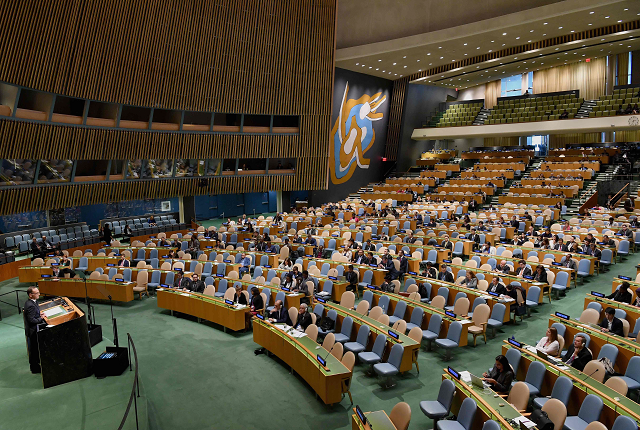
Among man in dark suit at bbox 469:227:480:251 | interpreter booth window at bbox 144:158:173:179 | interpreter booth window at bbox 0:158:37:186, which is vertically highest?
interpreter booth window at bbox 144:158:173:179

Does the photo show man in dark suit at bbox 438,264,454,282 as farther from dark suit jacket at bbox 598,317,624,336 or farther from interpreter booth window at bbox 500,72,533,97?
interpreter booth window at bbox 500,72,533,97

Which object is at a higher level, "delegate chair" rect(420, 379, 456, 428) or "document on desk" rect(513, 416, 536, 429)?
"document on desk" rect(513, 416, 536, 429)

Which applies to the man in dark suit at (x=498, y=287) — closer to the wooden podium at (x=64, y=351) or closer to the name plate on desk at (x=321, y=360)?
the name plate on desk at (x=321, y=360)

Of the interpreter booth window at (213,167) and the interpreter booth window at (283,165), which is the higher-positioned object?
the interpreter booth window at (283,165)

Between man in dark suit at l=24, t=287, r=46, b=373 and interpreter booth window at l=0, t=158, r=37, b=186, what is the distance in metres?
7.42

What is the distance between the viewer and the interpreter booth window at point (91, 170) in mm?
15935

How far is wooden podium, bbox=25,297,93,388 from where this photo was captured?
6926 millimetres

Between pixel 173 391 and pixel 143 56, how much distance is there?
12820mm

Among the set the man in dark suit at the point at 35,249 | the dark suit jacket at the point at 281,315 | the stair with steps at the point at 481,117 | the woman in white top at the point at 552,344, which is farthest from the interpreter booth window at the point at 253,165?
the woman in white top at the point at 552,344

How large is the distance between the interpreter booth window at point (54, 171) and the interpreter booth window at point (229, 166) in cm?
662

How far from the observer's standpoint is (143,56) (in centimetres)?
1591

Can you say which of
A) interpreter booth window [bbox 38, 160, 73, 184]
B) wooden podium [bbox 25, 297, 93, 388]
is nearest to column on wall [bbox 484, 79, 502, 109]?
interpreter booth window [bbox 38, 160, 73, 184]

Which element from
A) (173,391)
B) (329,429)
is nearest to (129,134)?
(173,391)

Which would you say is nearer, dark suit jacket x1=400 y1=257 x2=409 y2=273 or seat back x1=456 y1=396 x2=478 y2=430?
seat back x1=456 y1=396 x2=478 y2=430
